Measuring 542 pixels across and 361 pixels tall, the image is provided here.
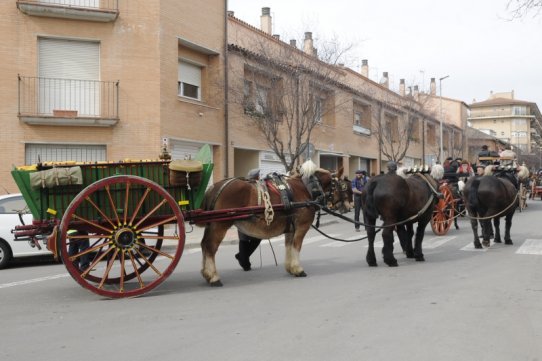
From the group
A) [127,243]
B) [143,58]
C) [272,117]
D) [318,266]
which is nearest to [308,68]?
[272,117]

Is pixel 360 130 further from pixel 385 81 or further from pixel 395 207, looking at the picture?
pixel 395 207

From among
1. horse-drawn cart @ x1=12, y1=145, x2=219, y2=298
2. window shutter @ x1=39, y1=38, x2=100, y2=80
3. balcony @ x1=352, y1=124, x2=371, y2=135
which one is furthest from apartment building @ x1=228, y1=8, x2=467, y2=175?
horse-drawn cart @ x1=12, y1=145, x2=219, y2=298

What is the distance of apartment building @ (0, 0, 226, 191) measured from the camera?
627 inches

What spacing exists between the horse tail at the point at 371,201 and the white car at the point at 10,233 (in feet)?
20.5

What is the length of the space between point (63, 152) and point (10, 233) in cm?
707

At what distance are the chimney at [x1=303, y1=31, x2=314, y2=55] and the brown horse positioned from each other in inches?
568

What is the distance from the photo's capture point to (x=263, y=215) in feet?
25.1

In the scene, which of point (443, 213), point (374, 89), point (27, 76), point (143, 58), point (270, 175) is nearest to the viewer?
point (270, 175)

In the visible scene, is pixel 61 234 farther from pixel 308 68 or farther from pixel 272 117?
pixel 308 68

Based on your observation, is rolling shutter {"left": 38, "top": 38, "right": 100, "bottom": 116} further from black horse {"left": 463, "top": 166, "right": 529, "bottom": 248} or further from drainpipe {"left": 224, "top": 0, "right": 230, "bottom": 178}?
black horse {"left": 463, "top": 166, "right": 529, "bottom": 248}

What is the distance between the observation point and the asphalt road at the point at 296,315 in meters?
4.60

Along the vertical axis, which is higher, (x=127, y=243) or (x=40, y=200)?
(x=40, y=200)

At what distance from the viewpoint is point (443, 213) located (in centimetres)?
1394

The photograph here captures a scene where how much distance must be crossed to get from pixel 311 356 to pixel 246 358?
54 cm
